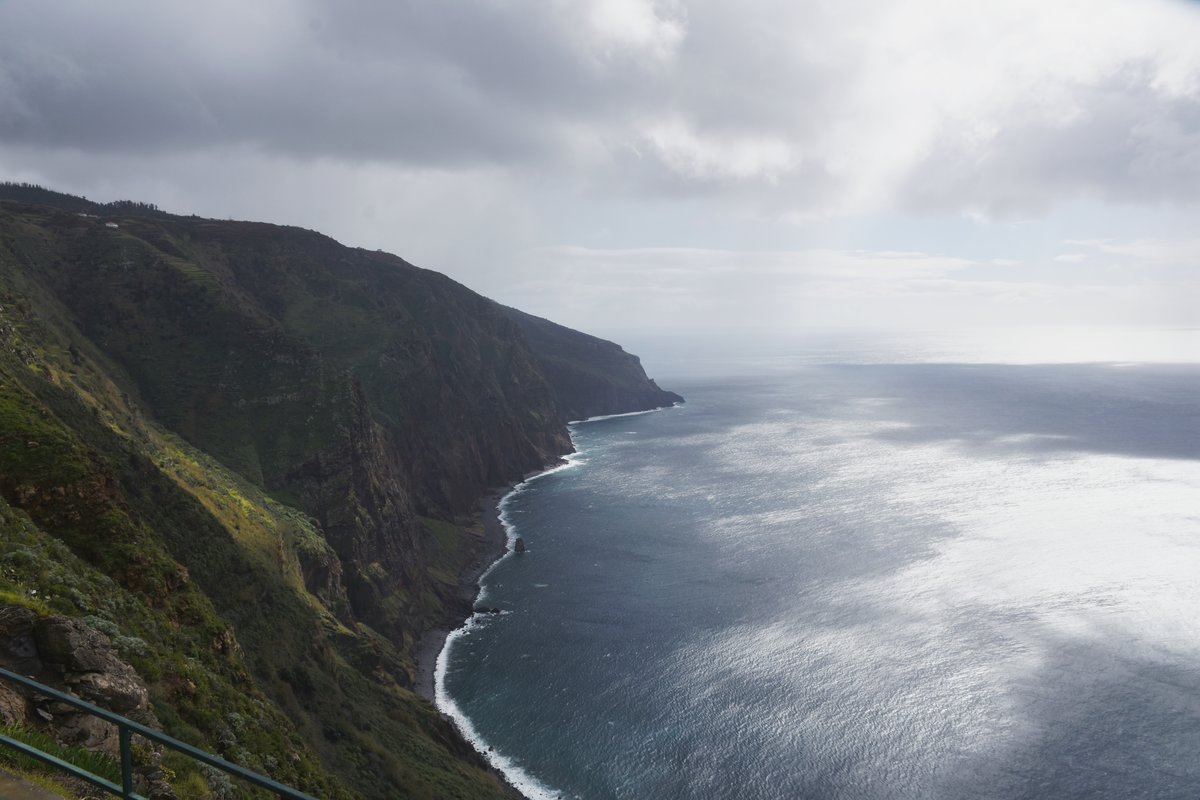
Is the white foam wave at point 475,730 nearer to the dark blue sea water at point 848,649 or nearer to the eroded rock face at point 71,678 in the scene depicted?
the dark blue sea water at point 848,649

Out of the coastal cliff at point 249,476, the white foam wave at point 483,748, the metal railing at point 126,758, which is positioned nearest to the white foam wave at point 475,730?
the white foam wave at point 483,748

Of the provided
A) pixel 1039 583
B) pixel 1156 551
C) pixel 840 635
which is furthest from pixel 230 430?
pixel 1156 551

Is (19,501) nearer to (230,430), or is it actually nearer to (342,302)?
(230,430)

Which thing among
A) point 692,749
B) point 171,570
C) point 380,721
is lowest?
point 692,749

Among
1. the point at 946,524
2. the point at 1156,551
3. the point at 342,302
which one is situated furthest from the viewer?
the point at 342,302

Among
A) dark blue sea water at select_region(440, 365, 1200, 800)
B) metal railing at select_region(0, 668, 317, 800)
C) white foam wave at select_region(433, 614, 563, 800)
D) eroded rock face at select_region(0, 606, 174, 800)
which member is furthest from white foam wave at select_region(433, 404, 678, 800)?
metal railing at select_region(0, 668, 317, 800)

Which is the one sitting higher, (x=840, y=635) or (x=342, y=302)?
Answer: (x=342, y=302)

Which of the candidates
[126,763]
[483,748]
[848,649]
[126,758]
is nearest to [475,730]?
[483,748]

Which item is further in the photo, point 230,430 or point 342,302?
point 342,302
